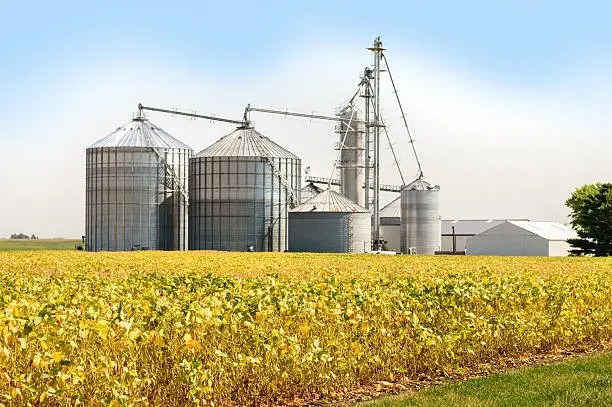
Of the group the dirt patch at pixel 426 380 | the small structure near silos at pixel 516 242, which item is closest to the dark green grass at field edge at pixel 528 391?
the dirt patch at pixel 426 380

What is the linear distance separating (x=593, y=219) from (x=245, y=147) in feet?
118

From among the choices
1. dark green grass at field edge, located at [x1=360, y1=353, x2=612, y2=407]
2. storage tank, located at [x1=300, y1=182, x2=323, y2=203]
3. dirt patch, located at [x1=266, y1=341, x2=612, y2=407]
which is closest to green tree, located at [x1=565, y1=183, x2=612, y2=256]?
storage tank, located at [x1=300, y1=182, x2=323, y2=203]

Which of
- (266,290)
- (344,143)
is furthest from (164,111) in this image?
(266,290)

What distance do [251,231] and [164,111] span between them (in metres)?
15.0

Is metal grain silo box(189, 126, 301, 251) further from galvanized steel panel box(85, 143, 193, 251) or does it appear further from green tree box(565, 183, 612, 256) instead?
green tree box(565, 183, 612, 256)

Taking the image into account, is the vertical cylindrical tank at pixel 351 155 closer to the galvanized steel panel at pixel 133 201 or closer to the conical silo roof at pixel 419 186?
the conical silo roof at pixel 419 186

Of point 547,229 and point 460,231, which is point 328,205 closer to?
point 547,229

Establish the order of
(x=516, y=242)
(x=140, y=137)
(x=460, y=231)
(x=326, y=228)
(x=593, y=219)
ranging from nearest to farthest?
(x=140, y=137) < (x=326, y=228) < (x=593, y=219) < (x=516, y=242) < (x=460, y=231)

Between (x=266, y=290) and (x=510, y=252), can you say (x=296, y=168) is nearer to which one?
(x=510, y=252)

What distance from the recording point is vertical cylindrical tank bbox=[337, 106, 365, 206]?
8512cm

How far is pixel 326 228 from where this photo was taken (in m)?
73.5

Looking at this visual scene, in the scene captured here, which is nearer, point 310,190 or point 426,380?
point 426,380

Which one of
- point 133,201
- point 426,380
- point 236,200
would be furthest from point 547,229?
point 426,380

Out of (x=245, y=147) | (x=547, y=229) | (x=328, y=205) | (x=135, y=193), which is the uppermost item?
(x=245, y=147)
